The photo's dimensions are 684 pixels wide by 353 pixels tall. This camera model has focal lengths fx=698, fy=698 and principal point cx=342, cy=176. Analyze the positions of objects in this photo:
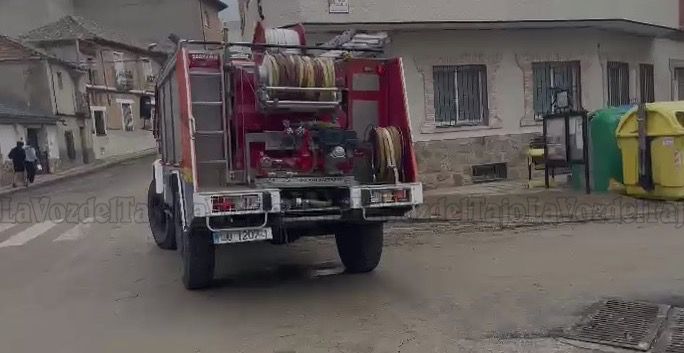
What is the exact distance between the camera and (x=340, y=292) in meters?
7.49

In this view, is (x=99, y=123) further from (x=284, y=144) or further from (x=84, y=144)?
(x=284, y=144)

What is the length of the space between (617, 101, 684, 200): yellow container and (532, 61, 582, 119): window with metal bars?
392 cm

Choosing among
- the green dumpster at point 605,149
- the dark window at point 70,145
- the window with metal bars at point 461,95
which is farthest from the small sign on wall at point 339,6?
the dark window at point 70,145

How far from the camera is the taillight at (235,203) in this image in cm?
655

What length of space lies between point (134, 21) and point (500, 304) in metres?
51.8

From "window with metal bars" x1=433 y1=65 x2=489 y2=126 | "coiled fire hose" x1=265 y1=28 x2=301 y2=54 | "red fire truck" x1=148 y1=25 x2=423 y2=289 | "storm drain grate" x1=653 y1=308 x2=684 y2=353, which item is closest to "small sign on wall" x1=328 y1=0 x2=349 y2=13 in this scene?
"window with metal bars" x1=433 y1=65 x2=489 y2=126

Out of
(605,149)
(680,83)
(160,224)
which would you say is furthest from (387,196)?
(680,83)

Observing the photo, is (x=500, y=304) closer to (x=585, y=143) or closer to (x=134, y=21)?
(x=585, y=143)

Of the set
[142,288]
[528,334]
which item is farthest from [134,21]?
[528,334]

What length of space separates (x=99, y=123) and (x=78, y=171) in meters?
8.75

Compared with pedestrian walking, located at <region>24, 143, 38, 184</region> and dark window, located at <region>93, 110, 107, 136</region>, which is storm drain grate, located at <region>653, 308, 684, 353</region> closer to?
pedestrian walking, located at <region>24, 143, 38, 184</region>

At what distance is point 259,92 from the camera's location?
720cm

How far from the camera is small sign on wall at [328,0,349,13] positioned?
14.1 m

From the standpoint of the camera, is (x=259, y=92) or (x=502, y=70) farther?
(x=502, y=70)
